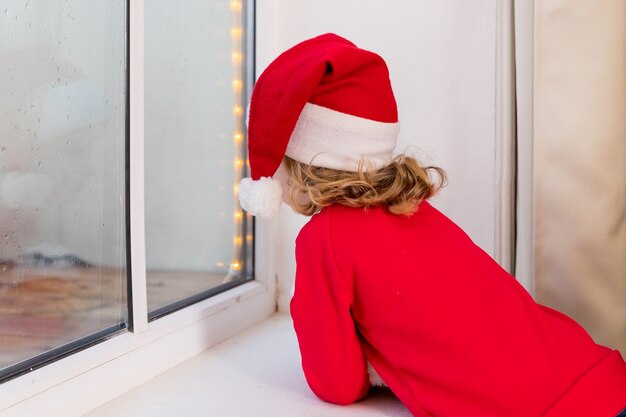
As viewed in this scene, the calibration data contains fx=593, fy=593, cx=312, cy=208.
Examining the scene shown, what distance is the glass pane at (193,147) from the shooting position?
4.08ft

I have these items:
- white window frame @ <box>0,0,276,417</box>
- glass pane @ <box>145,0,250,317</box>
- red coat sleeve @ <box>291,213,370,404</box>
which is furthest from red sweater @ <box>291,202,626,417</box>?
glass pane @ <box>145,0,250,317</box>

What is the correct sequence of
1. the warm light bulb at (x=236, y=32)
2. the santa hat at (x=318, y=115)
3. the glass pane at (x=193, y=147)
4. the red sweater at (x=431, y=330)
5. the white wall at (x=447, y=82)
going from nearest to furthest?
the red sweater at (x=431, y=330) → the santa hat at (x=318, y=115) → the glass pane at (x=193, y=147) → the white wall at (x=447, y=82) → the warm light bulb at (x=236, y=32)

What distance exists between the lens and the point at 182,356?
1.19m

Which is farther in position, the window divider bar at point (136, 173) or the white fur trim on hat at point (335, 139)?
the window divider bar at point (136, 173)

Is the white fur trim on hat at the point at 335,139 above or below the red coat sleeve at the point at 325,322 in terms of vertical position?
above

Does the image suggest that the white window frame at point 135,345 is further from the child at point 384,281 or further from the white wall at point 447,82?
the white wall at point 447,82

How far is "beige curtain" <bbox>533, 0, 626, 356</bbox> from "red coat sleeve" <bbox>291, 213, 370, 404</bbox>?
47cm

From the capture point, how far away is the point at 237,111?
60.1 inches

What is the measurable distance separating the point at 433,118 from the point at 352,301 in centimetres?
65

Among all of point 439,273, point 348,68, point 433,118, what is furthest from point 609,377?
point 433,118

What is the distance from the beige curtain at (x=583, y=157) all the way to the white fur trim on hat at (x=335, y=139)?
39cm

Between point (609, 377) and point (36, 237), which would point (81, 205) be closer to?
point (36, 237)

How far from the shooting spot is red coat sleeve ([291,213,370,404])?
95cm

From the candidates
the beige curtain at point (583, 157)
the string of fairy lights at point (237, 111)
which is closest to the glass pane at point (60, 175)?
the string of fairy lights at point (237, 111)
